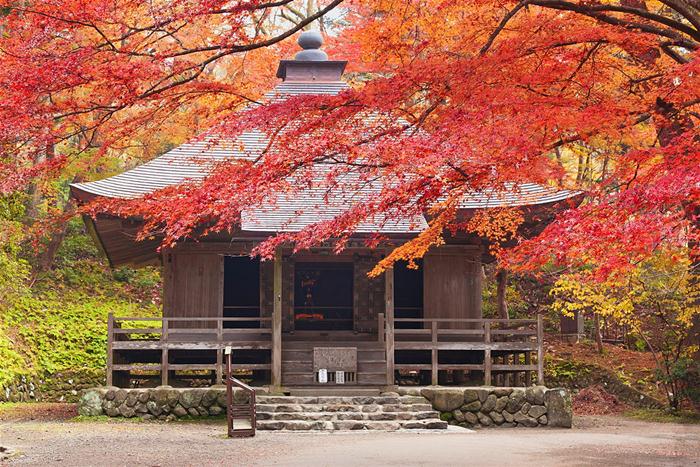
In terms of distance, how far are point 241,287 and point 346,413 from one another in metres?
5.52

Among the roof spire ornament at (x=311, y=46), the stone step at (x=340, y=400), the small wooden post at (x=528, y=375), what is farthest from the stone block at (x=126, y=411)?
the roof spire ornament at (x=311, y=46)

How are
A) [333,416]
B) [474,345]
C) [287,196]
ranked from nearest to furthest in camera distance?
[333,416], [474,345], [287,196]

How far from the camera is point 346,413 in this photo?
15414mm

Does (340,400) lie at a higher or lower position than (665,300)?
lower

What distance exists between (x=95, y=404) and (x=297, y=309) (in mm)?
5459

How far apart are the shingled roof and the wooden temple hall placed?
0.04 meters

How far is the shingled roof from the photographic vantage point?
56.9 feet

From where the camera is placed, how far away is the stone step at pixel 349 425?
48.8ft

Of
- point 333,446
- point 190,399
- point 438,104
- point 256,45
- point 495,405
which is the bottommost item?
point 333,446

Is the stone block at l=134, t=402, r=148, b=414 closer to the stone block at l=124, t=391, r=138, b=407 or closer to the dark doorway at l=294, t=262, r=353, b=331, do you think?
the stone block at l=124, t=391, r=138, b=407

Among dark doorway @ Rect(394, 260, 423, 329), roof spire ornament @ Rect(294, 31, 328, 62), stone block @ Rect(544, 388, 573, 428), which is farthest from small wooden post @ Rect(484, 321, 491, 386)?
roof spire ornament @ Rect(294, 31, 328, 62)

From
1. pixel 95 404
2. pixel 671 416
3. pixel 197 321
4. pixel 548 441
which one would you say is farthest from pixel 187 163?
pixel 671 416

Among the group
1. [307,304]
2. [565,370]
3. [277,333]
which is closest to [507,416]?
[277,333]

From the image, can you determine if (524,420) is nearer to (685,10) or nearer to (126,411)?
(126,411)
